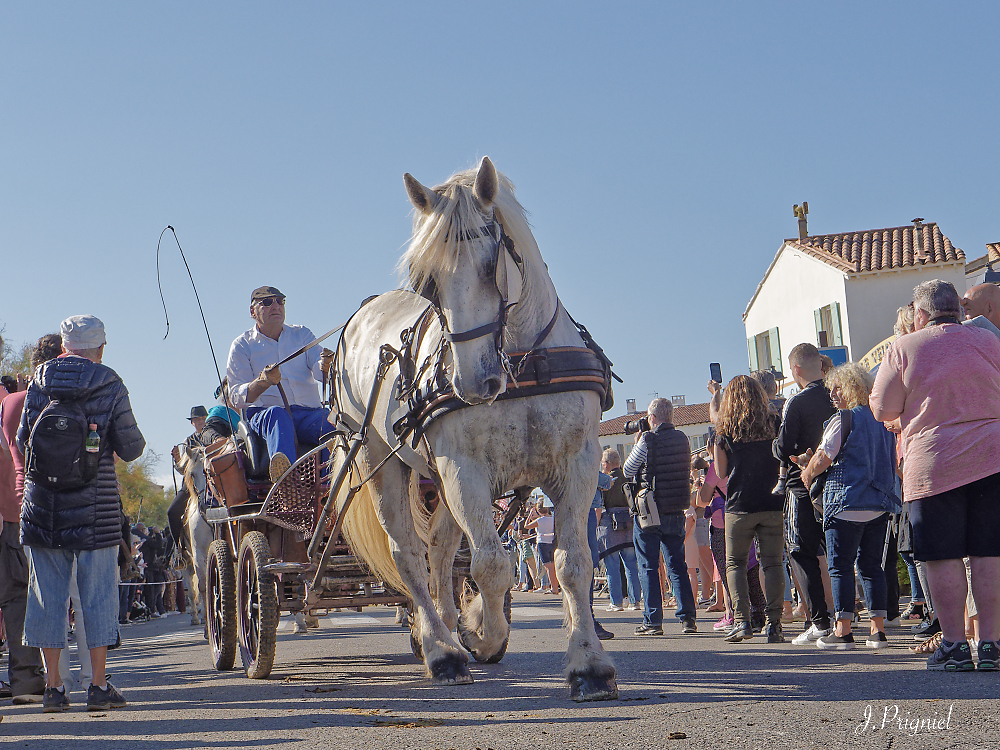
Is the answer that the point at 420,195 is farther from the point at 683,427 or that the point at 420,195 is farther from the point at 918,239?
the point at 683,427

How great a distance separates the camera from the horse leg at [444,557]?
711 cm

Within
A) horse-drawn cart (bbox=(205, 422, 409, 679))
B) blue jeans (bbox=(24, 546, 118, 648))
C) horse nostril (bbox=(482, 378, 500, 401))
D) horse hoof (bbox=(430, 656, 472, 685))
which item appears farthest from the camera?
horse-drawn cart (bbox=(205, 422, 409, 679))

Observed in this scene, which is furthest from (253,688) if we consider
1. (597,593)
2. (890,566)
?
(597,593)

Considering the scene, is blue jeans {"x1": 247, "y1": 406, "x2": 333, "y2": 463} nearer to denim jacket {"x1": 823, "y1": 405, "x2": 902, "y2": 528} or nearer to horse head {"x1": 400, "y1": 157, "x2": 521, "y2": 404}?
horse head {"x1": 400, "y1": 157, "x2": 521, "y2": 404}

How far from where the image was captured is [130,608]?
21.4 m

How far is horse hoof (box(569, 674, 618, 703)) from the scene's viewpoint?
510cm

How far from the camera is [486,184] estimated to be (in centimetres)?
549

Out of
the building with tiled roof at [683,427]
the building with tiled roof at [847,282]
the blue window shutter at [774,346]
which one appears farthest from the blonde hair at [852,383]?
the building with tiled roof at [683,427]

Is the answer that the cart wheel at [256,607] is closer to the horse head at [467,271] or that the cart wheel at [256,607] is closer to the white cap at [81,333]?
the white cap at [81,333]

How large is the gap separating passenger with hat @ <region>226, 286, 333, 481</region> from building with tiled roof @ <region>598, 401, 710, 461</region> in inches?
2441

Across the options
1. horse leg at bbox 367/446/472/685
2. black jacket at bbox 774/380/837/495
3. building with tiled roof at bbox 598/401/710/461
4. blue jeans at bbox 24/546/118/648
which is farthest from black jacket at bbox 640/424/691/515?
building with tiled roof at bbox 598/401/710/461

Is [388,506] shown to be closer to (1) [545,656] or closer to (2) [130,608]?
(1) [545,656]

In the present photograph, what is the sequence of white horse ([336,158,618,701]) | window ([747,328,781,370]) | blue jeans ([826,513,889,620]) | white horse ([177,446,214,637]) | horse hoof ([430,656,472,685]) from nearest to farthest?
1. white horse ([336,158,618,701])
2. horse hoof ([430,656,472,685])
3. blue jeans ([826,513,889,620])
4. white horse ([177,446,214,637])
5. window ([747,328,781,370])

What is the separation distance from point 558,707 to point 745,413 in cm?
392
